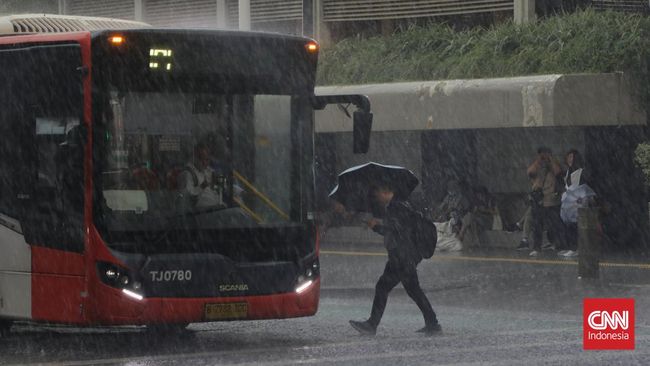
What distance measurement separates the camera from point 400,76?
2841cm

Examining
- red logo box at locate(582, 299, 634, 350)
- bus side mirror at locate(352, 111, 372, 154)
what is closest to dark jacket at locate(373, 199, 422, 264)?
bus side mirror at locate(352, 111, 372, 154)

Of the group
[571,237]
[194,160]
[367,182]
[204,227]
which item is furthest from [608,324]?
[571,237]

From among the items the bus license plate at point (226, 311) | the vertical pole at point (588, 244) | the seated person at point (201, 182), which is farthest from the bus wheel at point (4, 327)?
the vertical pole at point (588, 244)

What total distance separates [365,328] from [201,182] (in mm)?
2360

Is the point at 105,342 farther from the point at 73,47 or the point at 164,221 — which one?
the point at 73,47

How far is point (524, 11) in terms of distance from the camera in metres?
28.0

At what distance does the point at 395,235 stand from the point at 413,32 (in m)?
14.8

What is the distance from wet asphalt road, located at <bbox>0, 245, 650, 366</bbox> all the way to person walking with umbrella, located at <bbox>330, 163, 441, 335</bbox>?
244 mm

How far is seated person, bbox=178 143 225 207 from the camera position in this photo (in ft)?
46.0

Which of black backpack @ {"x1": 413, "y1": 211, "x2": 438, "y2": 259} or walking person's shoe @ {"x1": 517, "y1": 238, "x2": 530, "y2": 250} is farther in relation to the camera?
walking person's shoe @ {"x1": 517, "y1": 238, "x2": 530, "y2": 250}

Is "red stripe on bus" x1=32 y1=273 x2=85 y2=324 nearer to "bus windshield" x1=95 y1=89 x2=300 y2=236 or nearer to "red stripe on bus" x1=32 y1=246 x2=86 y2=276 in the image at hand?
"red stripe on bus" x1=32 y1=246 x2=86 y2=276

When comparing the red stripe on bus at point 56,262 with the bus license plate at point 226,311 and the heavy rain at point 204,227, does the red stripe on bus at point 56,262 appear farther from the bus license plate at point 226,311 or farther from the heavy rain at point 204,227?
the bus license plate at point 226,311

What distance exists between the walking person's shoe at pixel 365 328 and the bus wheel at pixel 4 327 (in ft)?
11.2

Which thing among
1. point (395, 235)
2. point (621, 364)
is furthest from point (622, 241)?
point (621, 364)
